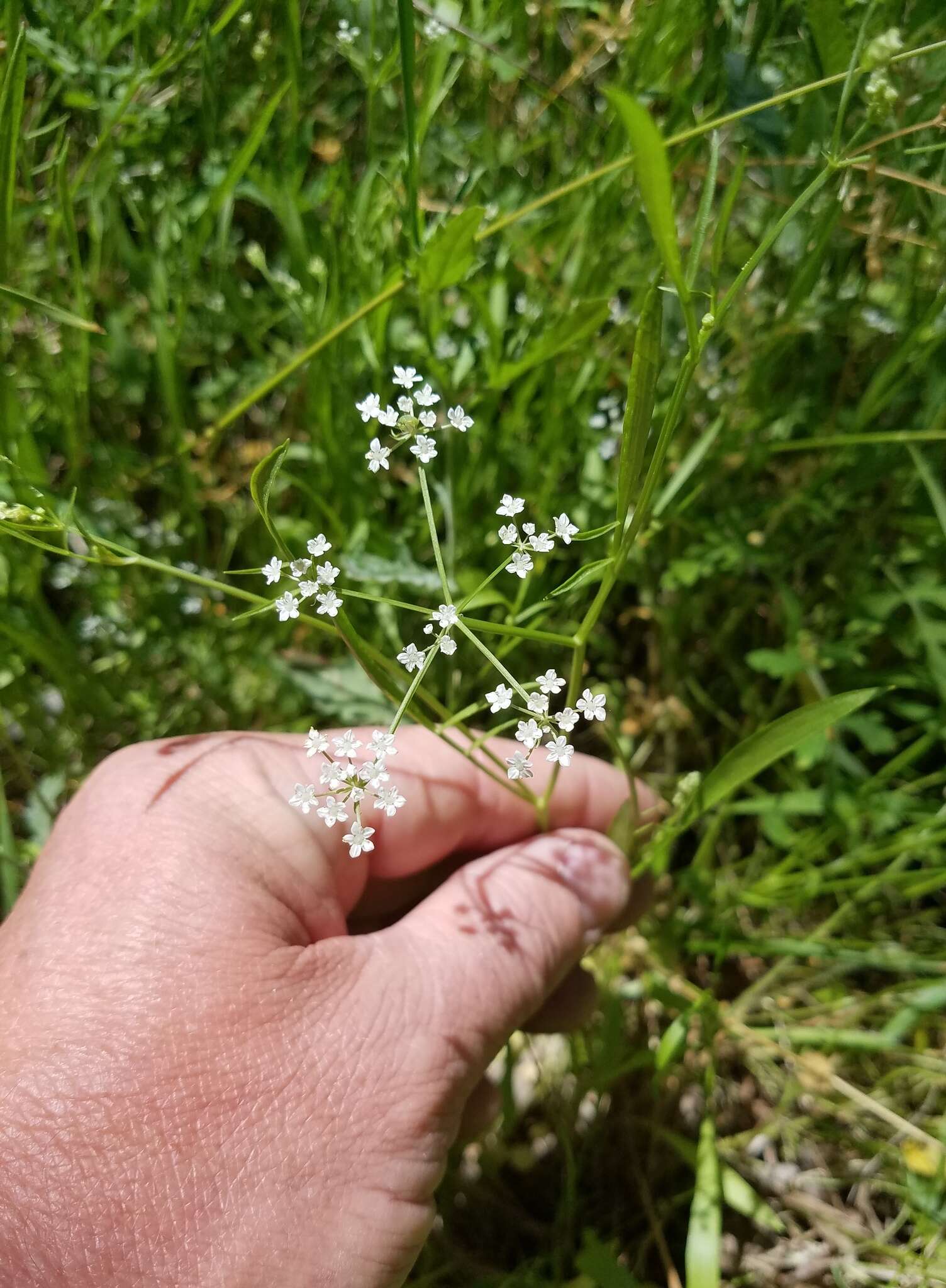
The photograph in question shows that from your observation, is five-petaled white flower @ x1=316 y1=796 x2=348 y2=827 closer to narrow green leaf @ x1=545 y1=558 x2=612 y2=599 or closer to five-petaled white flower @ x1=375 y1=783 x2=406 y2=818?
five-petaled white flower @ x1=375 y1=783 x2=406 y2=818

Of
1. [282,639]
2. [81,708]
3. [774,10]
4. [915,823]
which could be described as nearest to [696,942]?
[915,823]

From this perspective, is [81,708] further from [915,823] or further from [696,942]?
[915,823]

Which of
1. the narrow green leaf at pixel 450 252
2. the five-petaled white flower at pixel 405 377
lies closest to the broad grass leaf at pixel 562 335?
the narrow green leaf at pixel 450 252

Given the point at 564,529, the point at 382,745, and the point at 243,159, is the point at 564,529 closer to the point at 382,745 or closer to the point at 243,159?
the point at 382,745

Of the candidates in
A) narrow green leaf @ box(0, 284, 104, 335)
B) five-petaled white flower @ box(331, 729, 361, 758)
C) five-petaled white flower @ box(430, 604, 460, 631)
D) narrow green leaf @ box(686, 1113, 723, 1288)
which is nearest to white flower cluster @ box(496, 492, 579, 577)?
five-petaled white flower @ box(430, 604, 460, 631)

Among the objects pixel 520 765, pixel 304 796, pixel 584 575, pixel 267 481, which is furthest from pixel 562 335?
pixel 304 796
